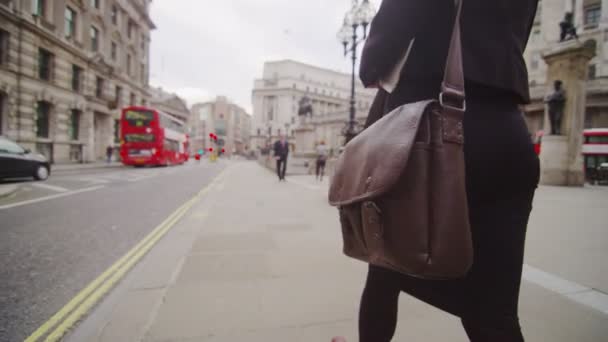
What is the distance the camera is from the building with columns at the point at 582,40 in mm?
25859

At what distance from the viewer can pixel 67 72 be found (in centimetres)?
2186

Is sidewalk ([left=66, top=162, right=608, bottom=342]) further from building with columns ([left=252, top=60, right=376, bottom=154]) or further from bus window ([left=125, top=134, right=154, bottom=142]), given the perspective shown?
building with columns ([left=252, top=60, right=376, bottom=154])

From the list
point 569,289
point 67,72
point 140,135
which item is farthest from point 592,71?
point 67,72

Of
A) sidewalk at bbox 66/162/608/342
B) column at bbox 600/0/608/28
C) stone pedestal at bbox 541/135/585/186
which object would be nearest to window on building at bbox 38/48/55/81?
sidewalk at bbox 66/162/608/342

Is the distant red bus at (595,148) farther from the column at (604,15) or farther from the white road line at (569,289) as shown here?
the column at (604,15)

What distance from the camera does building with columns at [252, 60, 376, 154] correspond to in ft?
281

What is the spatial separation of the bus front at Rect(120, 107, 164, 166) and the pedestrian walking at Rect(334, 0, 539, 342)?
68.5ft

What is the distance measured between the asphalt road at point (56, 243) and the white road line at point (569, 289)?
3650 millimetres

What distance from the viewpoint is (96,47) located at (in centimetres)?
2630

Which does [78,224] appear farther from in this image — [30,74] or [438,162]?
[30,74]

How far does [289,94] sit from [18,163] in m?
78.7

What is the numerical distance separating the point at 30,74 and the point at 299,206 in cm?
2166

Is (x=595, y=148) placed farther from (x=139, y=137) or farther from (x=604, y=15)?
(x=139, y=137)

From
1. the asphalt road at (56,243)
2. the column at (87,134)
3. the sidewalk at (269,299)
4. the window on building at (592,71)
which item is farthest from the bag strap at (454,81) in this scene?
the window on building at (592,71)
